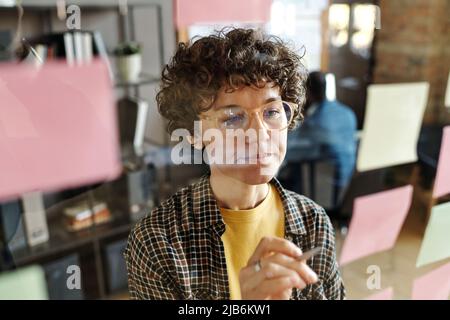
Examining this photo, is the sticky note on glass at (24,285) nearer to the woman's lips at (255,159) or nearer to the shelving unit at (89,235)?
the shelving unit at (89,235)

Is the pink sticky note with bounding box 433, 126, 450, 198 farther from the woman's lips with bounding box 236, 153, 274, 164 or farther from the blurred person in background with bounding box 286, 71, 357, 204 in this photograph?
the woman's lips with bounding box 236, 153, 274, 164

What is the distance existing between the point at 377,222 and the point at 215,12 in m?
0.38

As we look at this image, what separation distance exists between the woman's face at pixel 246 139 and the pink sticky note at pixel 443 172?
0.32 metres

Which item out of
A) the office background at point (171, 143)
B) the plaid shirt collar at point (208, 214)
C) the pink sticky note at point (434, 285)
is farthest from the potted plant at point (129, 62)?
the pink sticky note at point (434, 285)

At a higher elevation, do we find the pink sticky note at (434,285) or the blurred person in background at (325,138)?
the blurred person in background at (325,138)

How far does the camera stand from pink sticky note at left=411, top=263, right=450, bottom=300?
0.59 meters

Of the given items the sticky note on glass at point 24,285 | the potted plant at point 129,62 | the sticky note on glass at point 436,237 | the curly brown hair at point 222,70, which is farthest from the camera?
the potted plant at point 129,62

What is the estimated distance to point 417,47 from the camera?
100cm

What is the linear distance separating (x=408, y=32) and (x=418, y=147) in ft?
1.09

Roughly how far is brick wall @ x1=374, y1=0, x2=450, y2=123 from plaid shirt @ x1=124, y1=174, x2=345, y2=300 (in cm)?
42

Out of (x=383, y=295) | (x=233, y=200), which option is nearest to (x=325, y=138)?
(x=383, y=295)

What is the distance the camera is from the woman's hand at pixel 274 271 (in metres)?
0.40

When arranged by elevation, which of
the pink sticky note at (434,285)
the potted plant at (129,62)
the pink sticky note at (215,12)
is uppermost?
the pink sticky note at (215,12)
